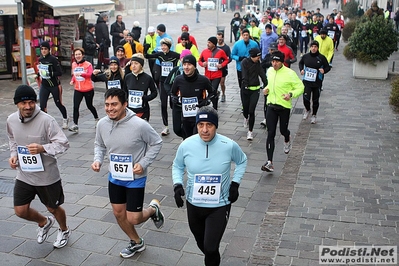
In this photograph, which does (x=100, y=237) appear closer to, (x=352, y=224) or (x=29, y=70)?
(x=352, y=224)

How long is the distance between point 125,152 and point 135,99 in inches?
145

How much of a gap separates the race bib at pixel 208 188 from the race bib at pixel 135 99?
4.25 meters

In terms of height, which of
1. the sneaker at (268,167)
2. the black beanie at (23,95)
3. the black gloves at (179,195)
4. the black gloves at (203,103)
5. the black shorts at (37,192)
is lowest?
the sneaker at (268,167)

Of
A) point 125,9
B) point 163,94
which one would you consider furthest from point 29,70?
point 125,9

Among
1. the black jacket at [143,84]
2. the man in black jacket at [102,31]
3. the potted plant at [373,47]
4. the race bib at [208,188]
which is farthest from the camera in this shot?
the man in black jacket at [102,31]

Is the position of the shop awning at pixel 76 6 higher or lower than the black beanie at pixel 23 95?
higher

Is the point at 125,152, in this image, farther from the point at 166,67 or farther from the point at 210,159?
the point at 166,67

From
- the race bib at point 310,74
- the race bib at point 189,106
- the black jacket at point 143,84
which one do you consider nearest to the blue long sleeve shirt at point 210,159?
the race bib at point 189,106

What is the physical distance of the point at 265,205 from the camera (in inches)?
276

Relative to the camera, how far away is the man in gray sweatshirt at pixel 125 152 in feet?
16.8

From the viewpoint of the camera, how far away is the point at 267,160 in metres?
8.84

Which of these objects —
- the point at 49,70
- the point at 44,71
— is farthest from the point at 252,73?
the point at 44,71

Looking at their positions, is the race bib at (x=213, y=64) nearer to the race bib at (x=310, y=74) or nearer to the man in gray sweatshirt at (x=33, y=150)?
the race bib at (x=310, y=74)

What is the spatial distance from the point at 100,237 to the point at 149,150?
1440mm
